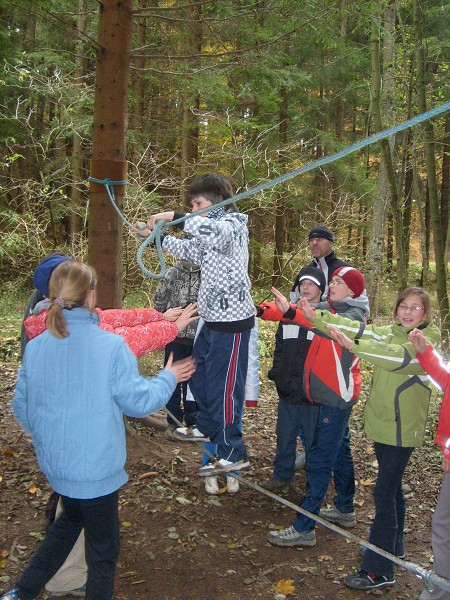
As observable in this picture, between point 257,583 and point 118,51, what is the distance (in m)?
3.80

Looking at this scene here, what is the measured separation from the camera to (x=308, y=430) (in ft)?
12.9

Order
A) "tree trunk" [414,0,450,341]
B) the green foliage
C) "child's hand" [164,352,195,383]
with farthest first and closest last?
the green foliage < "tree trunk" [414,0,450,341] < "child's hand" [164,352,195,383]

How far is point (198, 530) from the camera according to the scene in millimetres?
3721

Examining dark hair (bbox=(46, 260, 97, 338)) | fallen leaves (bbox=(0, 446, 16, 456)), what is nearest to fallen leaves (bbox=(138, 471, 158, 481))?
fallen leaves (bbox=(0, 446, 16, 456))

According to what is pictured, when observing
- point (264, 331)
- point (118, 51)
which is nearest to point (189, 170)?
point (264, 331)

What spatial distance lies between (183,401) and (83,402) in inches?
99.9

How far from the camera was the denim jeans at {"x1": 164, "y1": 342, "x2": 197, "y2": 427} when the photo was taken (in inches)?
188

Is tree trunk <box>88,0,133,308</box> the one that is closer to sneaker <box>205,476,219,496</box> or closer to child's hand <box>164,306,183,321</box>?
child's hand <box>164,306,183,321</box>

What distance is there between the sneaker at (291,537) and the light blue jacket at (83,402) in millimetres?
1608

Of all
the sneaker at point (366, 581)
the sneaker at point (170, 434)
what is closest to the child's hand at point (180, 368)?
the sneaker at point (366, 581)

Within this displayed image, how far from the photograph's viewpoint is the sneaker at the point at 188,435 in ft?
14.5

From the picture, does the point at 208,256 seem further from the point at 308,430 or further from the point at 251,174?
the point at 251,174

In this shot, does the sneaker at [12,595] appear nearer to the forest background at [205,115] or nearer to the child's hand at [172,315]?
the child's hand at [172,315]

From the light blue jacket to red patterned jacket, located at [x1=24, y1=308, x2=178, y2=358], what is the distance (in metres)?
0.46
